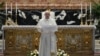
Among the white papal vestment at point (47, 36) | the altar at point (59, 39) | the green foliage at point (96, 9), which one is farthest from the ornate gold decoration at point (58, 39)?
the white papal vestment at point (47, 36)

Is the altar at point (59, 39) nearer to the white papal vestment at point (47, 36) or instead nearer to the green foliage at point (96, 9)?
the green foliage at point (96, 9)

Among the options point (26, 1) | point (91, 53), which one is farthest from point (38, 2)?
point (91, 53)

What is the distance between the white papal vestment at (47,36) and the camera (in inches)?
395

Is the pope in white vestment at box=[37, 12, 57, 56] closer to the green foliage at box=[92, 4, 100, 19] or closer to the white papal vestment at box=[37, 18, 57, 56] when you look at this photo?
the white papal vestment at box=[37, 18, 57, 56]

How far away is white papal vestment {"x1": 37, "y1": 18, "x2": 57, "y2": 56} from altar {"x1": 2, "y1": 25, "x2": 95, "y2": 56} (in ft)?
7.98

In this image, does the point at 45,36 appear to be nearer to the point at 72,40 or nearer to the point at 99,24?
the point at 72,40

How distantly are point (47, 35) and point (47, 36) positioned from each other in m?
0.03

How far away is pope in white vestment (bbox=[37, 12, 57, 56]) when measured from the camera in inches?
395

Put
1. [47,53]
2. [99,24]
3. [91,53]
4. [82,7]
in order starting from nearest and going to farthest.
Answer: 1. [47,53]
2. [91,53]
3. [99,24]
4. [82,7]

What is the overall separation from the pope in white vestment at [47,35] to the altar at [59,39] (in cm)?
243

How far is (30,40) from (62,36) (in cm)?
106

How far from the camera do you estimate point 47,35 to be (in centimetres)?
1020

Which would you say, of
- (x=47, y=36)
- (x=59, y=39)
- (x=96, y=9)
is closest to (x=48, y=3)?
(x=96, y=9)

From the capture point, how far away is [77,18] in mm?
15422
